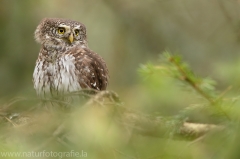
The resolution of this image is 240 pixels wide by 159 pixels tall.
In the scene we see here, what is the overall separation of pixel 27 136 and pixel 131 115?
433 mm

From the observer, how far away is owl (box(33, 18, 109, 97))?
4.34 meters

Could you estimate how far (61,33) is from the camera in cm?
494

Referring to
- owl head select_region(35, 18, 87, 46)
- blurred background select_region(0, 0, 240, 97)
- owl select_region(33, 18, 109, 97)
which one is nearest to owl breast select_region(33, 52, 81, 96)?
owl select_region(33, 18, 109, 97)

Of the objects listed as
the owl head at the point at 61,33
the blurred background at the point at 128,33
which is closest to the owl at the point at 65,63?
the owl head at the point at 61,33

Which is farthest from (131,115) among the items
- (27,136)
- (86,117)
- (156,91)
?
(27,136)

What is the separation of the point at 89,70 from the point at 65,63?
21 centimetres

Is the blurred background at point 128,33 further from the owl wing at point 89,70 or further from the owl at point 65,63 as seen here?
the owl wing at point 89,70

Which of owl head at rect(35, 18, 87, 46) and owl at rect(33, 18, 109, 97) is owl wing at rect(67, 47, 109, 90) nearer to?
owl at rect(33, 18, 109, 97)

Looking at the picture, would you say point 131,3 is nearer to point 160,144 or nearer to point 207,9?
point 207,9

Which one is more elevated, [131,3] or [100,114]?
[131,3]

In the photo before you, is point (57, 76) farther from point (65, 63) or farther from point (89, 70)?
point (89, 70)

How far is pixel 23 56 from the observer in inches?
239

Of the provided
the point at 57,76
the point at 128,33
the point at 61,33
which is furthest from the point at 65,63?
the point at 128,33

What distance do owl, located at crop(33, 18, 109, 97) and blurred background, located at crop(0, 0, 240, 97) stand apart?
0.72 metres
